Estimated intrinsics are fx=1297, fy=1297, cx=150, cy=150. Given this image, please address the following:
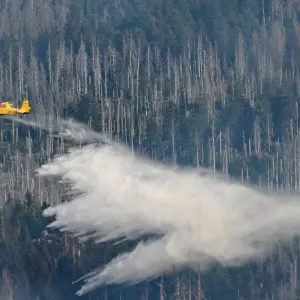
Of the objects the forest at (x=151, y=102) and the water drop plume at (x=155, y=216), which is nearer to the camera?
the water drop plume at (x=155, y=216)

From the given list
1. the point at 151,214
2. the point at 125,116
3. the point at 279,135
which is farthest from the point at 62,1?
the point at 151,214

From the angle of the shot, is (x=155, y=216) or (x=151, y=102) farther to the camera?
(x=151, y=102)

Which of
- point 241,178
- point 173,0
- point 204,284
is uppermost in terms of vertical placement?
point 173,0

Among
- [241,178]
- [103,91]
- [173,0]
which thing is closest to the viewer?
[241,178]

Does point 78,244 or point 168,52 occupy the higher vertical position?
point 168,52

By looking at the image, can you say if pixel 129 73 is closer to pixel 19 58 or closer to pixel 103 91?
pixel 103 91

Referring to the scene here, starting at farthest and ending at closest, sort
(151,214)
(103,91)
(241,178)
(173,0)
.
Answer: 1. (173,0)
2. (103,91)
3. (241,178)
4. (151,214)

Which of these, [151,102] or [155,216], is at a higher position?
[151,102]

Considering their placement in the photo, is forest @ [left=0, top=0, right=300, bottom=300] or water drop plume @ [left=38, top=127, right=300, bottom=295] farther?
forest @ [left=0, top=0, right=300, bottom=300]
